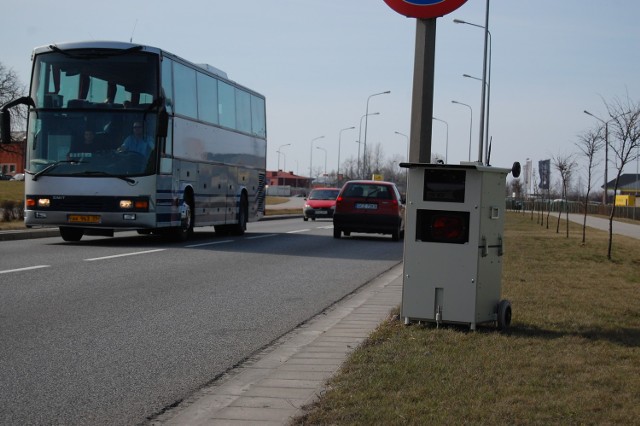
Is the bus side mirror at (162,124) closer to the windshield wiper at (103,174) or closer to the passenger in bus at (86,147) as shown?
the windshield wiper at (103,174)

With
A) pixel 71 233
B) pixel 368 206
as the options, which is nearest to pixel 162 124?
pixel 71 233

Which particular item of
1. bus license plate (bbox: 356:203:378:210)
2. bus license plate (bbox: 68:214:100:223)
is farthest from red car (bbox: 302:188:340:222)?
bus license plate (bbox: 68:214:100:223)

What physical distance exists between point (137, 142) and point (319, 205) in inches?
1062

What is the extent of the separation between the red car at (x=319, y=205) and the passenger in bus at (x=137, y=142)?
2661 cm

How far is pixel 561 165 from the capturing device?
51.1 meters

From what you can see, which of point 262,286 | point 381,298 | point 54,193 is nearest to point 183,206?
Answer: point 54,193

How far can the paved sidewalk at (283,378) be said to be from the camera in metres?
5.65

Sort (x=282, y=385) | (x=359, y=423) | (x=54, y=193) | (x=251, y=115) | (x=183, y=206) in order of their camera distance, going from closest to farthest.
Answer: (x=359, y=423), (x=282, y=385), (x=54, y=193), (x=183, y=206), (x=251, y=115)

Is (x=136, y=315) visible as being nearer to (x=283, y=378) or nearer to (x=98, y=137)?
(x=283, y=378)

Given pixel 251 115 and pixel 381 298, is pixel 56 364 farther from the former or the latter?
pixel 251 115

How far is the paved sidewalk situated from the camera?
5.65 m

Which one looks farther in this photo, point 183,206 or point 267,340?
point 183,206

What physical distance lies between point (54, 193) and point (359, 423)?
53.6 ft

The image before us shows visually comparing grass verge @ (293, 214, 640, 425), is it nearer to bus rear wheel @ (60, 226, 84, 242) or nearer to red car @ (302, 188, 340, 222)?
bus rear wheel @ (60, 226, 84, 242)
